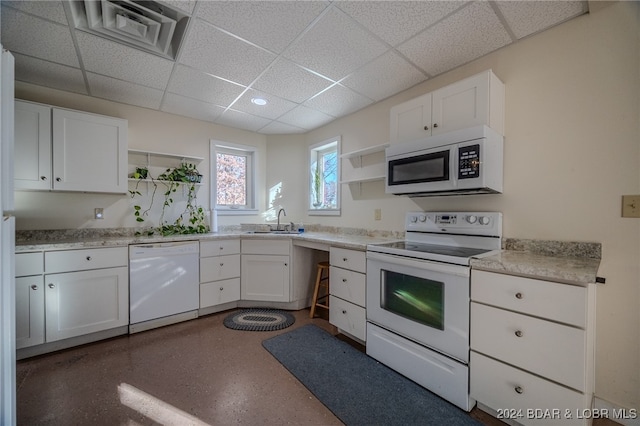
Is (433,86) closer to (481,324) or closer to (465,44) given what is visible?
(465,44)

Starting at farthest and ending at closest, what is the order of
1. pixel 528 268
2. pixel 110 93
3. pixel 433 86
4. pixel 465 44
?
pixel 110 93
pixel 433 86
pixel 465 44
pixel 528 268

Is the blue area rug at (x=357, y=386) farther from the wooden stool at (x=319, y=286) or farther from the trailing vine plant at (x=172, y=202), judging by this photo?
the trailing vine plant at (x=172, y=202)

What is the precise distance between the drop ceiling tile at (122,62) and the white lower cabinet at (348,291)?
2.16 metres

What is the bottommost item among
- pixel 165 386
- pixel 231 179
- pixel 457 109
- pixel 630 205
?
pixel 165 386

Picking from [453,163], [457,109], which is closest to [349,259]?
[453,163]

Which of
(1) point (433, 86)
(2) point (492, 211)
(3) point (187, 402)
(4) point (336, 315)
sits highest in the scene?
(1) point (433, 86)

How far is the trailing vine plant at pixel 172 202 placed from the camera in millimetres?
2881

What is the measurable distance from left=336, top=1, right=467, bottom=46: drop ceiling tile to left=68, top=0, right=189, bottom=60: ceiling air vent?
3.53ft

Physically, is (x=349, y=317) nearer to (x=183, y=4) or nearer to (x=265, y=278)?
(x=265, y=278)

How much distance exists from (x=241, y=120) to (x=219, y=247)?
1642 millimetres

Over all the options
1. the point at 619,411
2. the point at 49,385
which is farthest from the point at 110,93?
the point at 619,411

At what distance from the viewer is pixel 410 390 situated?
167 cm

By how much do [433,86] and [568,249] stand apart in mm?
1607

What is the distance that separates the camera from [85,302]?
2170 millimetres
